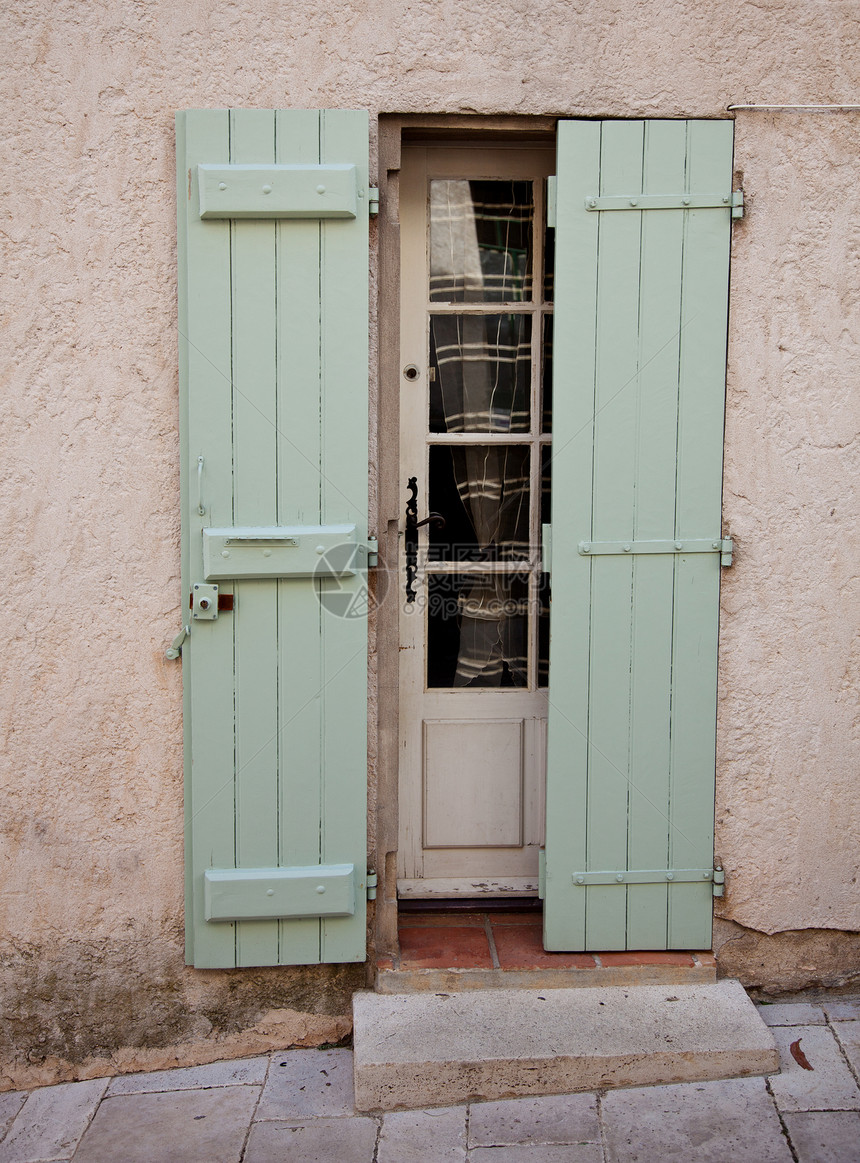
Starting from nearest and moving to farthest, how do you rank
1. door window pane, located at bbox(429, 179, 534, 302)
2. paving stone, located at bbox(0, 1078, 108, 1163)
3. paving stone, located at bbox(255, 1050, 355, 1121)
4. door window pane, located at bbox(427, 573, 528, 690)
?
paving stone, located at bbox(0, 1078, 108, 1163), paving stone, located at bbox(255, 1050, 355, 1121), door window pane, located at bbox(429, 179, 534, 302), door window pane, located at bbox(427, 573, 528, 690)

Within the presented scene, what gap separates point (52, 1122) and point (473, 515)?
86.5 inches

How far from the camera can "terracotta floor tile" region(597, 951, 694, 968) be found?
2.83m

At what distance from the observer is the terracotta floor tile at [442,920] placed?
3.08 meters

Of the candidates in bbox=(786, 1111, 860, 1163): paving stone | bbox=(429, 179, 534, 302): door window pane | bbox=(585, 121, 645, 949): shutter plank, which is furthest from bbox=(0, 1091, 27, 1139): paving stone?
bbox=(429, 179, 534, 302): door window pane

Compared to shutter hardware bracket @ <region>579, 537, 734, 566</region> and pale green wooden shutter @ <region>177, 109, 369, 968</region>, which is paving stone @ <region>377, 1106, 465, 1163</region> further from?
shutter hardware bracket @ <region>579, 537, 734, 566</region>

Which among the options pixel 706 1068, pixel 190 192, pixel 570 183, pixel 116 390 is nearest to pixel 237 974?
pixel 706 1068

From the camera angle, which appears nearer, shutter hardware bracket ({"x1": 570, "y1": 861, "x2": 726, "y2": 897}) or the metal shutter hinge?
the metal shutter hinge

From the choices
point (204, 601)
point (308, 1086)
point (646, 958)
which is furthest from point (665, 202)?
point (308, 1086)

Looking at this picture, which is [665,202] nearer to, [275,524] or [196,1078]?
[275,524]

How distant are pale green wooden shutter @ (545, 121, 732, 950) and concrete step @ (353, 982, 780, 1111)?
212 mm

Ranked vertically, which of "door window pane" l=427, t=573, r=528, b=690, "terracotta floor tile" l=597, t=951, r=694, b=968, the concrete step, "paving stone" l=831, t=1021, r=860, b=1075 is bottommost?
"paving stone" l=831, t=1021, r=860, b=1075

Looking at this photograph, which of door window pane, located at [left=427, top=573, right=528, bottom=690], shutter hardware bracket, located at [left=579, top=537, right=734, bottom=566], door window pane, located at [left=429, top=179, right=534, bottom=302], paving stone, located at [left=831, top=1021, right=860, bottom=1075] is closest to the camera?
paving stone, located at [left=831, top=1021, right=860, bottom=1075]

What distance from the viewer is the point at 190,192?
2.56 m

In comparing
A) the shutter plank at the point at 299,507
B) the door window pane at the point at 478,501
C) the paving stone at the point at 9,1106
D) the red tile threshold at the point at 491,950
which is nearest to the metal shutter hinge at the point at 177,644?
the shutter plank at the point at 299,507
